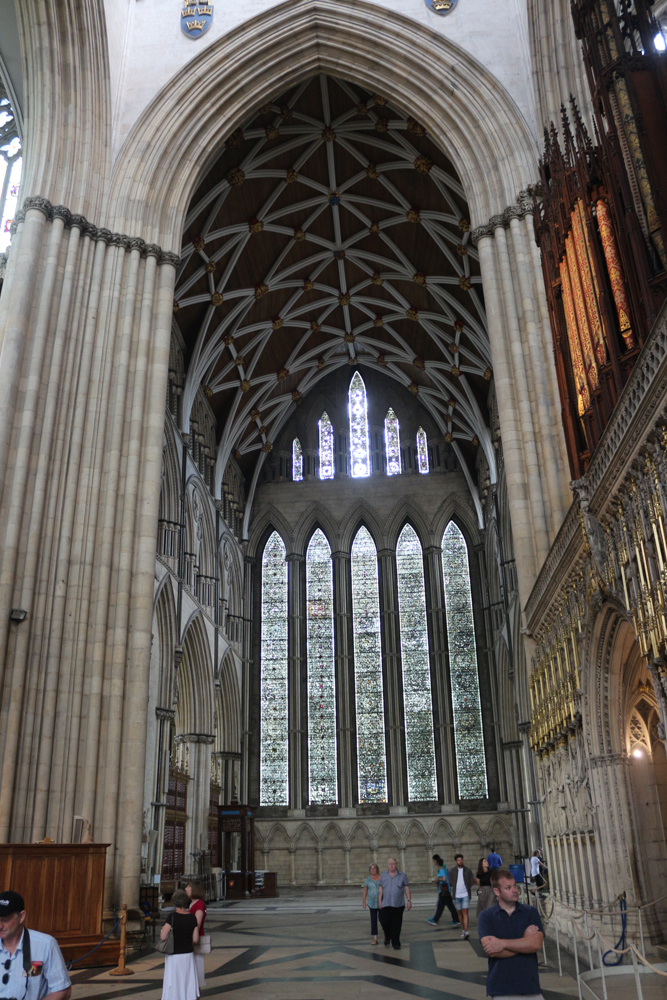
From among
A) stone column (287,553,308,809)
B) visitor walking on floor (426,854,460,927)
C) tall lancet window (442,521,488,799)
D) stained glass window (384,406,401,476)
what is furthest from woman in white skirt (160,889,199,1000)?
stained glass window (384,406,401,476)

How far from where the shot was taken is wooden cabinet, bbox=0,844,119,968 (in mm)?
8578

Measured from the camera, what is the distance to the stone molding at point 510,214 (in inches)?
527

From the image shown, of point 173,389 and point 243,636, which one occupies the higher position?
point 173,389

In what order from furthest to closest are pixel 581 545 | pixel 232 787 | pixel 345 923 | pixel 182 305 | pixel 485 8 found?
pixel 232 787, pixel 182 305, pixel 485 8, pixel 345 923, pixel 581 545

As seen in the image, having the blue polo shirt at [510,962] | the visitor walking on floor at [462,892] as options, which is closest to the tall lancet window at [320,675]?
the visitor walking on floor at [462,892]

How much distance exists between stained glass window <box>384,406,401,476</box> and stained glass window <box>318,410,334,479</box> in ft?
6.14

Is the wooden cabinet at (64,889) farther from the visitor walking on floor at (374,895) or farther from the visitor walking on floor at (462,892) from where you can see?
the visitor walking on floor at (462,892)

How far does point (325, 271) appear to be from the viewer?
79.4 ft

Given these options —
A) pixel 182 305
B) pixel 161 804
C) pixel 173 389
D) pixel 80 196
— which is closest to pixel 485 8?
pixel 80 196

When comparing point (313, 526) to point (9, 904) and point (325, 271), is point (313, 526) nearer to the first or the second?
point (325, 271)

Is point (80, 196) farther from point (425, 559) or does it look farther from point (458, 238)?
point (425, 559)

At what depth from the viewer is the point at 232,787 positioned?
2383 centimetres

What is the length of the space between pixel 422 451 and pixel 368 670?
7526 mm

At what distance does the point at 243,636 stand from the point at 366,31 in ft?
56.0
